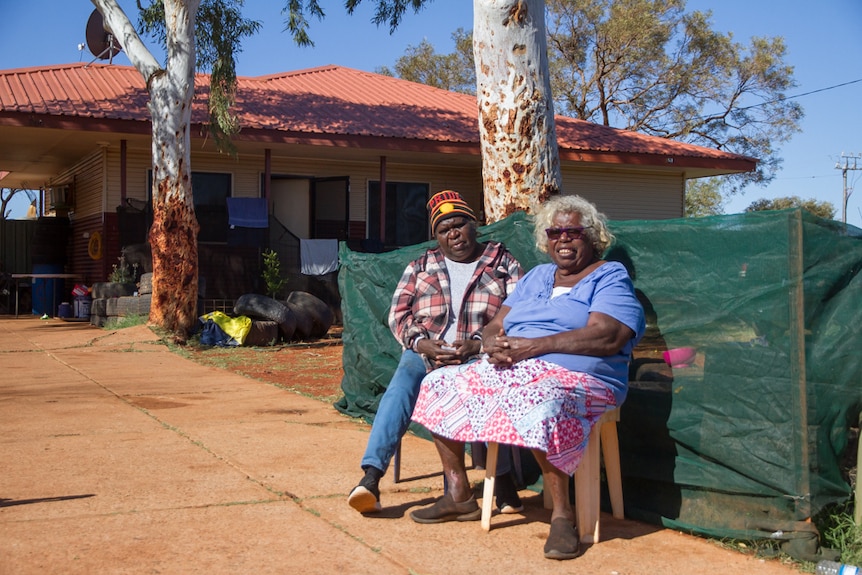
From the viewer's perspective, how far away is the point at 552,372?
3.73 metres

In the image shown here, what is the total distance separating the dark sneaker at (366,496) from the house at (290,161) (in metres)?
11.9

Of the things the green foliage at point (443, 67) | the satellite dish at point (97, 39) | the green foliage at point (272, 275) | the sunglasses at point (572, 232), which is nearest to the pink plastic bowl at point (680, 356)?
the sunglasses at point (572, 232)

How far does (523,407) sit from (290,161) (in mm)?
14910

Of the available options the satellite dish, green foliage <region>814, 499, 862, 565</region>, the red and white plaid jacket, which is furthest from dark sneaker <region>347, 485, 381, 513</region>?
the satellite dish

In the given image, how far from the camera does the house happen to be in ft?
51.5

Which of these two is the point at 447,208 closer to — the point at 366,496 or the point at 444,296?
the point at 444,296

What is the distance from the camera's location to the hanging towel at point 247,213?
1622cm

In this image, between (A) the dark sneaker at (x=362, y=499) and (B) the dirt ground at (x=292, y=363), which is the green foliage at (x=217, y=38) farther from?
(A) the dark sneaker at (x=362, y=499)

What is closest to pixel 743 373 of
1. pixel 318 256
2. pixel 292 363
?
pixel 292 363

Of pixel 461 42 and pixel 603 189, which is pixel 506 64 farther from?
pixel 461 42

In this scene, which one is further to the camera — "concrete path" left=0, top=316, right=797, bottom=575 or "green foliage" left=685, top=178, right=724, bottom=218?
"green foliage" left=685, top=178, right=724, bottom=218

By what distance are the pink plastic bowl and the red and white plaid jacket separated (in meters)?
0.86

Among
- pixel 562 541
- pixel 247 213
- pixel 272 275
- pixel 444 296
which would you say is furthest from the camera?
pixel 247 213

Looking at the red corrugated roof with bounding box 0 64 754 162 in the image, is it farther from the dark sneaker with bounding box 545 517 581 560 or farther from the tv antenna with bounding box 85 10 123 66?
the dark sneaker with bounding box 545 517 581 560
